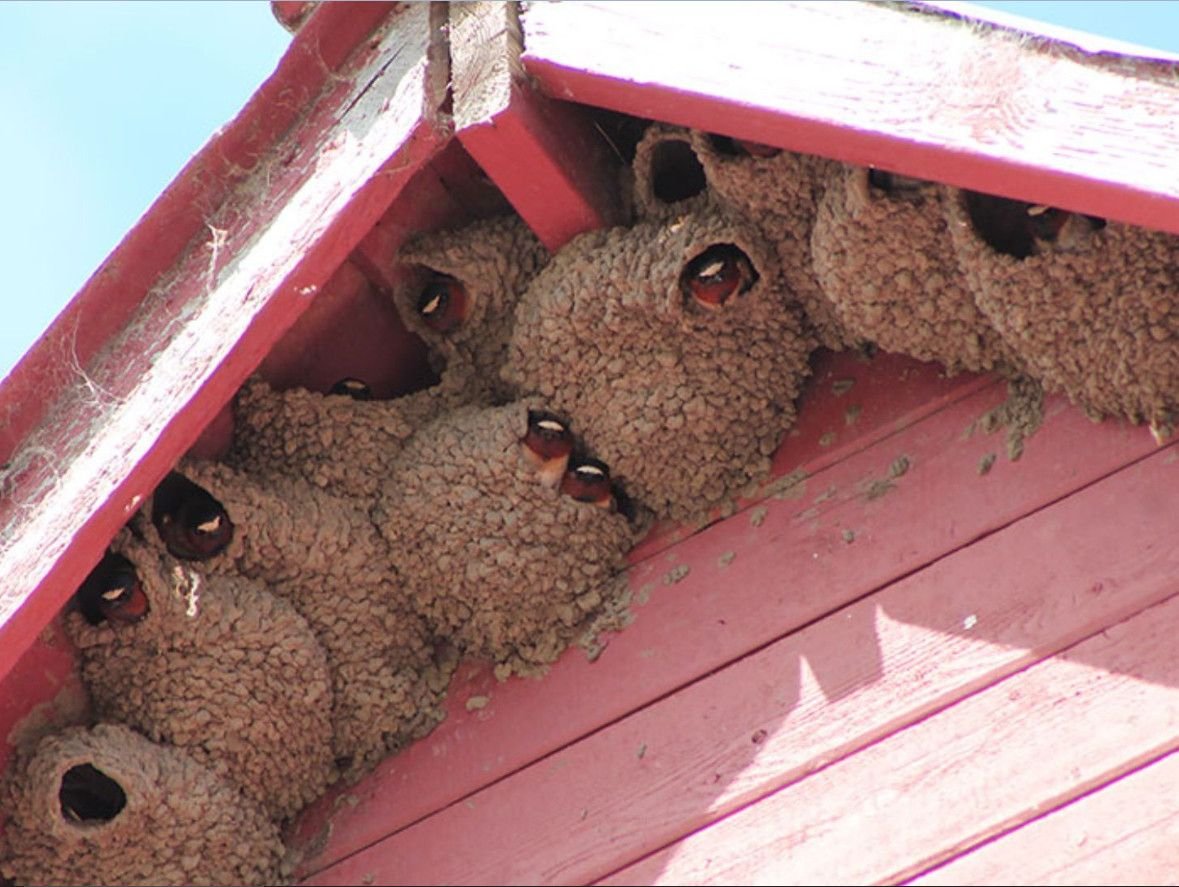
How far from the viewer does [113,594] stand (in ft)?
15.9

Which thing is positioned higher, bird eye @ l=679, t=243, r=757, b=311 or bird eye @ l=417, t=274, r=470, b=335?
bird eye @ l=417, t=274, r=470, b=335

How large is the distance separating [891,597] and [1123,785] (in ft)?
2.34

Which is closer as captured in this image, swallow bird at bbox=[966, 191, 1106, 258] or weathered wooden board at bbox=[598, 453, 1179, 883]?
weathered wooden board at bbox=[598, 453, 1179, 883]

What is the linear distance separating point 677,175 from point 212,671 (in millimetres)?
1451

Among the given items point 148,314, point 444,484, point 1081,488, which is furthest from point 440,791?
point 1081,488

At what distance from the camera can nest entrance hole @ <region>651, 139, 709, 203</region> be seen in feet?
16.5

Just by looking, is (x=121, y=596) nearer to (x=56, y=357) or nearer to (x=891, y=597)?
(x=56, y=357)

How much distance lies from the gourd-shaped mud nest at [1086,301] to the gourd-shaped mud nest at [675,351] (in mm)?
544

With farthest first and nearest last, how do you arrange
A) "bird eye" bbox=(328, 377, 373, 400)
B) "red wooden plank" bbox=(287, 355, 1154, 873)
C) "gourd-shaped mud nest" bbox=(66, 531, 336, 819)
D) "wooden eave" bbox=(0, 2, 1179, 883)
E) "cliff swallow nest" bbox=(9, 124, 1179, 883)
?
"bird eye" bbox=(328, 377, 373, 400) → "gourd-shaped mud nest" bbox=(66, 531, 336, 819) → "cliff swallow nest" bbox=(9, 124, 1179, 883) → "red wooden plank" bbox=(287, 355, 1154, 873) → "wooden eave" bbox=(0, 2, 1179, 883)

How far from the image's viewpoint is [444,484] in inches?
201

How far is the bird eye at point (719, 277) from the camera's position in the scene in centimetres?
490

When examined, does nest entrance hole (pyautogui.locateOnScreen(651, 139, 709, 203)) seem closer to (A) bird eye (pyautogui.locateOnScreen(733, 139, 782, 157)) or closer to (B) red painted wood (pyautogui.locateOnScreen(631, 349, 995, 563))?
(A) bird eye (pyautogui.locateOnScreen(733, 139, 782, 157))

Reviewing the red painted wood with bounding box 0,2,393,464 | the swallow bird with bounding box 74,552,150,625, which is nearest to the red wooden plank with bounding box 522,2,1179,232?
the red painted wood with bounding box 0,2,393,464

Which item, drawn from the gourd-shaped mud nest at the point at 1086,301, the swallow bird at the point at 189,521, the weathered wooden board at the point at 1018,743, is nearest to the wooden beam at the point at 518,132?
the gourd-shaped mud nest at the point at 1086,301
